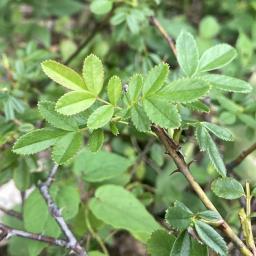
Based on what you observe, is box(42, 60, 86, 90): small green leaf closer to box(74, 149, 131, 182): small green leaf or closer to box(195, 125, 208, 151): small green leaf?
box(195, 125, 208, 151): small green leaf

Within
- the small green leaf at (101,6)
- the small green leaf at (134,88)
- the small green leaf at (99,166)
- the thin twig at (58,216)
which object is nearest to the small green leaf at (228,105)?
the small green leaf at (99,166)

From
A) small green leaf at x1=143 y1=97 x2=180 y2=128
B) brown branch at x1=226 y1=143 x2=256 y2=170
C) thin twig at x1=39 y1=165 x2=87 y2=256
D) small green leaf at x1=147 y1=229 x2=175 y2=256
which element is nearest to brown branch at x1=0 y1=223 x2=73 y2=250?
thin twig at x1=39 y1=165 x2=87 y2=256

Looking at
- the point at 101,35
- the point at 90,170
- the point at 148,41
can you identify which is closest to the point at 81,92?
the point at 90,170

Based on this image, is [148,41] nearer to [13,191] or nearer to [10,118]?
[13,191]

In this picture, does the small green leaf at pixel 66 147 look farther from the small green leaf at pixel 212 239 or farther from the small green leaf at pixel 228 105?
the small green leaf at pixel 228 105

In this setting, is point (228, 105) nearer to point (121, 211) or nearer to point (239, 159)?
point (239, 159)

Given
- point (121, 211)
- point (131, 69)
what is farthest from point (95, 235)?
point (131, 69)
